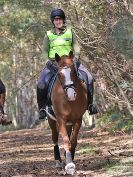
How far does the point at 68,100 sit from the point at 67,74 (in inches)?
20.7

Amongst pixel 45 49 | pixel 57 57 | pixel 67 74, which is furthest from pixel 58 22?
pixel 67 74

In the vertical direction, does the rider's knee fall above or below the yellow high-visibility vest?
below

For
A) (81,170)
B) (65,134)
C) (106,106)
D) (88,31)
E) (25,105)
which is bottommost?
(25,105)

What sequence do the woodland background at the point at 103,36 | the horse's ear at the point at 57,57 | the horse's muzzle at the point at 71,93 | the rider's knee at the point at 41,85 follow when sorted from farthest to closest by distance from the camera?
the woodland background at the point at 103,36, the rider's knee at the point at 41,85, the horse's ear at the point at 57,57, the horse's muzzle at the point at 71,93

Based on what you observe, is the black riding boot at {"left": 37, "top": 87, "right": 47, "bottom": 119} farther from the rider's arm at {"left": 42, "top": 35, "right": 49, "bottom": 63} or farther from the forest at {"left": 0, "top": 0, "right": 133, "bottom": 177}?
the forest at {"left": 0, "top": 0, "right": 133, "bottom": 177}

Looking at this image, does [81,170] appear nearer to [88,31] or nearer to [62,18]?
[62,18]

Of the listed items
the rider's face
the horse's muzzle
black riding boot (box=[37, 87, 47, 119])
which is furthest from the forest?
the horse's muzzle

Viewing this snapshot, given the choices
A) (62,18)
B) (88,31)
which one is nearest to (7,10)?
(88,31)

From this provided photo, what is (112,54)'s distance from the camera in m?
20.5

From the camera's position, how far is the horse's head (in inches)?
434

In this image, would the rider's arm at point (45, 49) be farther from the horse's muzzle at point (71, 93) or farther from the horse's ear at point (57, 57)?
the horse's muzzle at point (71, 93)

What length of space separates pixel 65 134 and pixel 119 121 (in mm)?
14685

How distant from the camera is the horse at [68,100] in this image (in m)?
11.1

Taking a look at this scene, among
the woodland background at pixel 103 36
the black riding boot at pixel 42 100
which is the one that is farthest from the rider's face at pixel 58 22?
the woodland background at pixel 103 36
